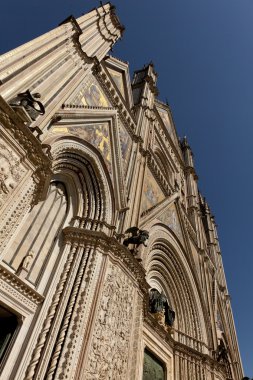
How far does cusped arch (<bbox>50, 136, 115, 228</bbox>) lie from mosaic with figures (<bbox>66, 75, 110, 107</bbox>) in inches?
46.2

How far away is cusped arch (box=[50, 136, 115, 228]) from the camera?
310 inches

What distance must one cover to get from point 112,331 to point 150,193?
6624 millimetres

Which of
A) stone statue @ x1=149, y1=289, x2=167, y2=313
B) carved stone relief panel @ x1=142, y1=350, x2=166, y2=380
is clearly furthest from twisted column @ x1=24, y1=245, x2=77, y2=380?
stone statue @ x1=149, y1=289, x2=167, y2=313

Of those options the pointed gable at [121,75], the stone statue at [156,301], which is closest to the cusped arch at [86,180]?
the stone statue at [156,301]

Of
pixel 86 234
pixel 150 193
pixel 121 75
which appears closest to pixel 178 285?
pixel 150 193

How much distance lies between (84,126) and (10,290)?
15.2ft

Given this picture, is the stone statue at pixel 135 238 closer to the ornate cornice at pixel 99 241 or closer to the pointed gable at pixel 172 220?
the ornate cornice at pixel 99 241

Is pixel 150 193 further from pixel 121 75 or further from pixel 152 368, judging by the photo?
pixel 152 368

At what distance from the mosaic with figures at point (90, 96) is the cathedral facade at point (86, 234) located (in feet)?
0.18

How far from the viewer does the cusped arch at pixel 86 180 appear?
788 cm

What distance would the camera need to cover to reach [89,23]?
1021cm

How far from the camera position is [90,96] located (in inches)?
367

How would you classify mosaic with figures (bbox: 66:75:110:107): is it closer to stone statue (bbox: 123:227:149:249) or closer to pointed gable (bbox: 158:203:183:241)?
stone statue (bbox: 123:227:149:249)

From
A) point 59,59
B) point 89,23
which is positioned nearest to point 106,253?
point 59,59
